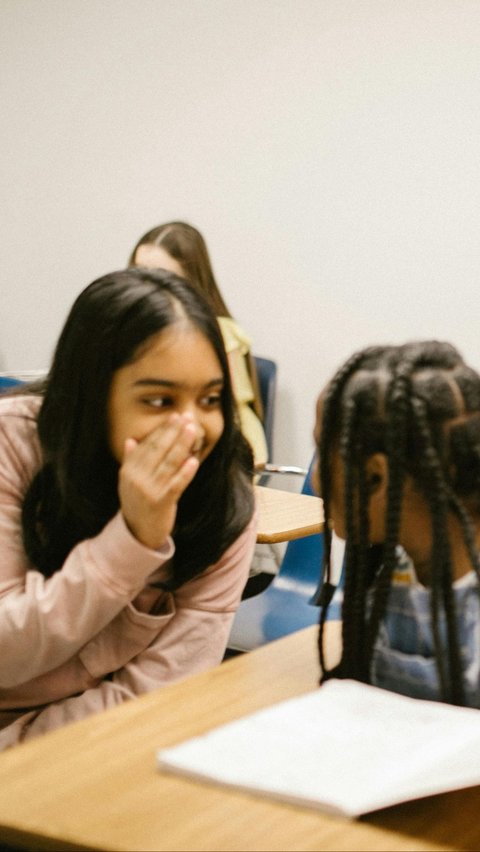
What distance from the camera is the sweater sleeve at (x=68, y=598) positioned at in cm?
135

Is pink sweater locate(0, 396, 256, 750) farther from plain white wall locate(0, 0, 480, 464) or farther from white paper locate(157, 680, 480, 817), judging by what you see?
plain white wall locate(0, 0, 480, 464)

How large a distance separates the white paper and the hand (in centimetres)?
35

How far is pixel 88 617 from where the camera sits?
4.50 feet

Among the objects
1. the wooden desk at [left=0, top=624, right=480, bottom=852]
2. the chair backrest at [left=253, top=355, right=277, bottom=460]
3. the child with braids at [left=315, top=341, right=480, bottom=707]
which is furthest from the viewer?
the chair backrest at [left=253, top=355, right=277, bottom=460]

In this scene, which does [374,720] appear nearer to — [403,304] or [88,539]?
[88,539]

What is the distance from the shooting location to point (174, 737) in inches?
41.7

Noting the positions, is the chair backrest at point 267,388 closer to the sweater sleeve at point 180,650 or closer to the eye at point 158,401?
the sweater sleeve at point 180,650

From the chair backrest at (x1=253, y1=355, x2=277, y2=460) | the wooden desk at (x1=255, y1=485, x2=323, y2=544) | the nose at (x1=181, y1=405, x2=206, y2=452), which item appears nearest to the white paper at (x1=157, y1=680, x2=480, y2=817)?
the nose at (x1=181, y1=405, x2=206, y2=452)

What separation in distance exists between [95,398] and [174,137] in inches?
130

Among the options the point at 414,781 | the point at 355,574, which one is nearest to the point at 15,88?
the point at 355,574

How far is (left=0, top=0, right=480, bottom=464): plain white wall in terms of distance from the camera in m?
3.80

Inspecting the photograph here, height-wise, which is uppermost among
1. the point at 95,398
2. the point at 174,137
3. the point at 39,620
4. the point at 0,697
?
the point at 174,137

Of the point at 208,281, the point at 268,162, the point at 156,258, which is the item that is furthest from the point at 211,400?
the point at 268,162

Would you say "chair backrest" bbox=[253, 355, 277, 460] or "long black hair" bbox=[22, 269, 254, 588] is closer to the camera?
"long black hair" bbox=[22, 269, 254, 588]
